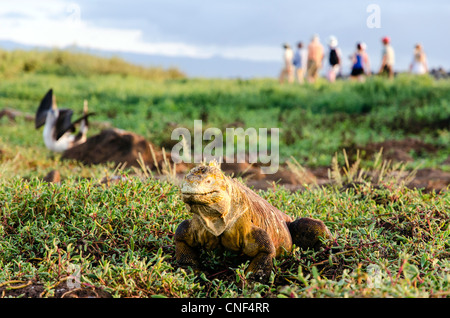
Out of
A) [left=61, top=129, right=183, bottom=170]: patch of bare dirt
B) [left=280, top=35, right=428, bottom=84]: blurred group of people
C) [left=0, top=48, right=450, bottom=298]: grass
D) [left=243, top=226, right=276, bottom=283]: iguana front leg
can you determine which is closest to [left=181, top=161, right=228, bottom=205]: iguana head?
[left=243, top=226, right=276, bottom=283]: iguana front leg

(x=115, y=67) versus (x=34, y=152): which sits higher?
(x=115, y=67)

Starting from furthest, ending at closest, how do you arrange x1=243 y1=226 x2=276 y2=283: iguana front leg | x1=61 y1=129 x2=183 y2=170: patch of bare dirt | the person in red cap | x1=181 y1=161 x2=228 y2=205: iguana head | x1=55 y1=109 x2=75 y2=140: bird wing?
the person in red cap, x1=55 y1=109 x2=75 y2=140: bird wing, x1=61 y1=129 x2=183 y2=170: patch of bare dirt, x1=243 y1=226 x2=276 y2=283: iguana front leg, x1=181 y1=161 x2=228 y2=205: iguana head

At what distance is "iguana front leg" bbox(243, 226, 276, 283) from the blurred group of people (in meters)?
15.5

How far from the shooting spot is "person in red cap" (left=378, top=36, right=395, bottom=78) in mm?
17806

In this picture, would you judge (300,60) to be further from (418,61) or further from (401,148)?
(401,148)

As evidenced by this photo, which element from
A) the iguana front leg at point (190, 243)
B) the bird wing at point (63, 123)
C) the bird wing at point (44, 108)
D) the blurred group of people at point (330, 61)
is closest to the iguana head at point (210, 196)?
the iguana front leg at point (190, 243)

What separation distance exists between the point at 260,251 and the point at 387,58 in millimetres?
15978

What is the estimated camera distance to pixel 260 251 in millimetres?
3213

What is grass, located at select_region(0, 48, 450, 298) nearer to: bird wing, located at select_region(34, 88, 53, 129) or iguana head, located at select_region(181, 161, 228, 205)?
iguana head, located at select_region(181, 161, 228, 205)

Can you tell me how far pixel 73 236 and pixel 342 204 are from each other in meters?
2.06
